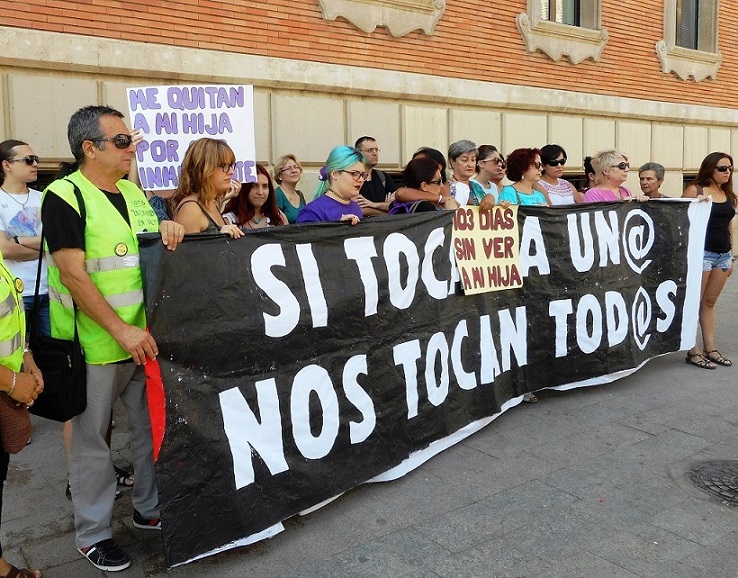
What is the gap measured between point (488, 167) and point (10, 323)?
4.49 meters

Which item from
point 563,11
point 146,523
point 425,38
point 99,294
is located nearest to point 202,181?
point 99,294

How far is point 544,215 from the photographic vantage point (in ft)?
17.5

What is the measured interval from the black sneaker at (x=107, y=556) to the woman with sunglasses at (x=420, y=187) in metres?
2.80

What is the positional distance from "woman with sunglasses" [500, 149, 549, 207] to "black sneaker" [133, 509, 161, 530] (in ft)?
12.3

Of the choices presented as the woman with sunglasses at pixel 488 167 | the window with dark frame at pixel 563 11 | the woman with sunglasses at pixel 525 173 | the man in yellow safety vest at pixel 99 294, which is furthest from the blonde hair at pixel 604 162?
the window with dark frame at pixel 563 11

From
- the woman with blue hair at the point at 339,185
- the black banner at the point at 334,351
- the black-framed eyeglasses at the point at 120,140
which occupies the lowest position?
the black banner at the point at 334,351

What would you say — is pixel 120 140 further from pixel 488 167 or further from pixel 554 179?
pixel 554 179

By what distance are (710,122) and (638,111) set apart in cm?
268

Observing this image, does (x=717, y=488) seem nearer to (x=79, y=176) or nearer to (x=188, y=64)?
(x=79, y=176)

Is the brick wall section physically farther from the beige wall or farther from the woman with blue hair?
the woman with blue hair

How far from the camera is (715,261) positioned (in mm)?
6539

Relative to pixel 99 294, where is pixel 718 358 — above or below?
below

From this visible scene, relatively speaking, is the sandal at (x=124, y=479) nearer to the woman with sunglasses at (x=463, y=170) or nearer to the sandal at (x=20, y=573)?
the sandal at (x=20, y=573)

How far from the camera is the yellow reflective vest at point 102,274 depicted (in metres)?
3.08
